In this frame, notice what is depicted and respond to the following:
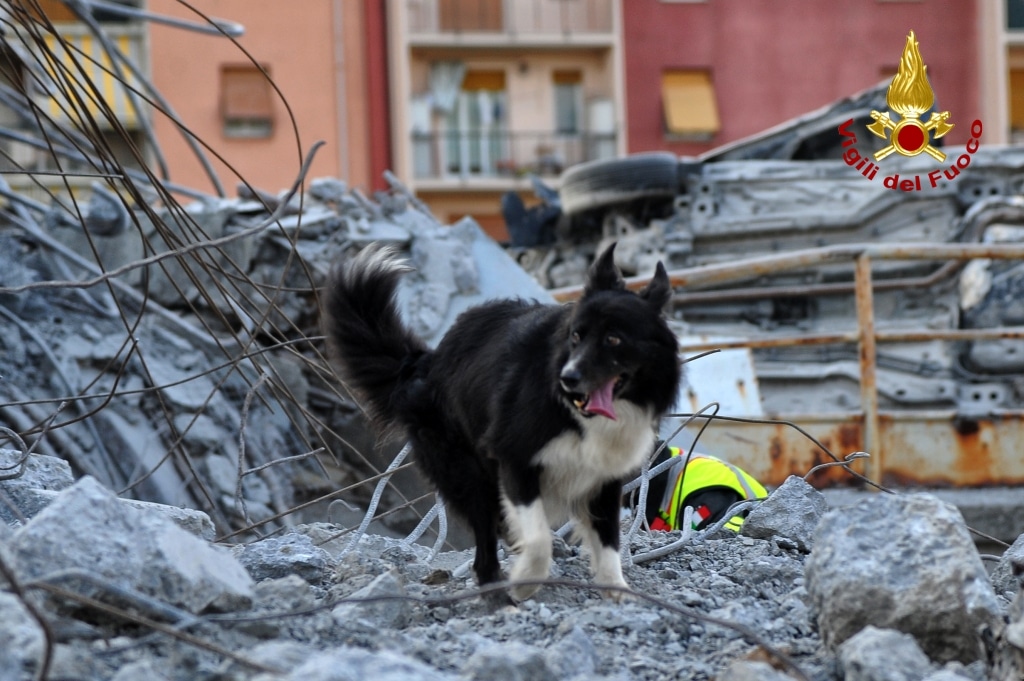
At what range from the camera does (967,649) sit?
317cm

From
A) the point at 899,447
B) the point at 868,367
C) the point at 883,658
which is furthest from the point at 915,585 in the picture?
the point at 899,447

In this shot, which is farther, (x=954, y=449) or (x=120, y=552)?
(x=954, y=449)

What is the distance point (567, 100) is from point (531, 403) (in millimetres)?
27604

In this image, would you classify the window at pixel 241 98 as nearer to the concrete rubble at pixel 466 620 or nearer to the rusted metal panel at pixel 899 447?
the rusted metal panel at pixel 899 447

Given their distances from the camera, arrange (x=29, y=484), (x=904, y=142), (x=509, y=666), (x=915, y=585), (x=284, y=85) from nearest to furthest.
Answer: (x=509, y=666), (x=915, y=585), (x=29, y=484), (x=904, y=142), (x=284, y=85)

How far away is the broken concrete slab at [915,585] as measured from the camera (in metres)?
3.13

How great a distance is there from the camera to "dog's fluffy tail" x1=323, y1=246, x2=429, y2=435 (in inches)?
182

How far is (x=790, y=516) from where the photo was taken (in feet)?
15.5

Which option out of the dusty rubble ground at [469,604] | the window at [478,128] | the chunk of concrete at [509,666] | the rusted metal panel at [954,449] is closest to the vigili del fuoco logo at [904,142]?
the rusted metal panel at [954,449]

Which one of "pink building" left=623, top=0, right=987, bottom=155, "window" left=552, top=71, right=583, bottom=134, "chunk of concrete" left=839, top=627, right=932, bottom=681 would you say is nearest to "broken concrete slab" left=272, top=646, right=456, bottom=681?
"chunk of concrete" left=839, top=627, right=932, bottom=681

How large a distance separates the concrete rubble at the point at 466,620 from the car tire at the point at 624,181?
24.7 feet

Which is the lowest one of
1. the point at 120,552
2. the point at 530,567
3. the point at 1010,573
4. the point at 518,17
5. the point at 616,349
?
the point at 1010,573

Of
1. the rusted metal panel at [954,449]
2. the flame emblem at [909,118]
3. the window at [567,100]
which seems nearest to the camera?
the flame emblem at [909,118]

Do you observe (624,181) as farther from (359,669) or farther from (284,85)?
(284,85)
